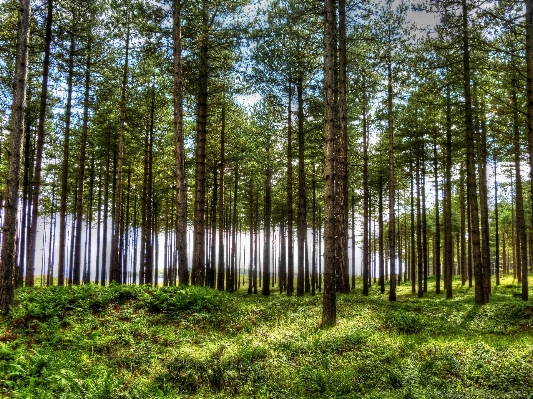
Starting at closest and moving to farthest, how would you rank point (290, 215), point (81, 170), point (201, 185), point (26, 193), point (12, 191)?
point (12, 191)
point (201, 185)
point (81, 170)
point (290, 215)
point (26, 193)

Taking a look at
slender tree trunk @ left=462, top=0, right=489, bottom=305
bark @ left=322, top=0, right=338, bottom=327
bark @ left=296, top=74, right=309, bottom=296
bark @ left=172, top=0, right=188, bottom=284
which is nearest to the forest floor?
bark @ left=322, top=0, right=338, bottom=327

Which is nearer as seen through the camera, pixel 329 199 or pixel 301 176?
pixel 329 199

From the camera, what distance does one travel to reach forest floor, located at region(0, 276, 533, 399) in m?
6.02

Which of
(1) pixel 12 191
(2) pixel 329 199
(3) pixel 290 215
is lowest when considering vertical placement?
(3) pixel 290 215

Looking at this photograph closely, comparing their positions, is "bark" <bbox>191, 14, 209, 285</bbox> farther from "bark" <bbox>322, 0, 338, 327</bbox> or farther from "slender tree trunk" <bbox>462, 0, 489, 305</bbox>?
"slender tree trunk" <bbox>462, 0, 489, 305</bbox>

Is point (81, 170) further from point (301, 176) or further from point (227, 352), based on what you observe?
point (227, 352)

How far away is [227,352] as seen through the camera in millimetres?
7652

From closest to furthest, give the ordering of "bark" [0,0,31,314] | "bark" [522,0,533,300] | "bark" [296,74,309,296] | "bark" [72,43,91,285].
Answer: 1. "bark" [0,0,31,314]
2. "bark" [522,0,533,300]
3. "bark" [72,43,91,285]
4. "bark" [296,74,309,296]

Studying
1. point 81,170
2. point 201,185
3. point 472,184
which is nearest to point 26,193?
point 81,170

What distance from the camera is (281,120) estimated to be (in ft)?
77.8

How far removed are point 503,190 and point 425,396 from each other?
107ft

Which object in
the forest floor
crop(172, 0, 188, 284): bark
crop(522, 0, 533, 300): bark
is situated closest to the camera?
the forest floor

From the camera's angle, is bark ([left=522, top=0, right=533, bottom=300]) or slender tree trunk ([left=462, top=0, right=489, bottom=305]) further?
slender tree trunk ([left=462, top=0, right=489, bottom=305])

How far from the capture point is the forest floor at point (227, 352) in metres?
6.02
